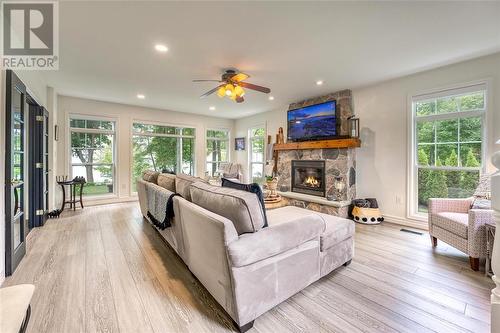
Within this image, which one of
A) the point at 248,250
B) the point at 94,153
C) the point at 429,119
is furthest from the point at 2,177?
the point at 429,119

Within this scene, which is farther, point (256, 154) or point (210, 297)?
point (256, 154)

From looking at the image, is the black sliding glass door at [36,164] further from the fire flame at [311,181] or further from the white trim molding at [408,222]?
the white trim molding at [408,222]

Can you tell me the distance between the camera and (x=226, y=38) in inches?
102

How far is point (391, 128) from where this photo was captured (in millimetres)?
3965

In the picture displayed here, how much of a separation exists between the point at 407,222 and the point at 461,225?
4.92 ft

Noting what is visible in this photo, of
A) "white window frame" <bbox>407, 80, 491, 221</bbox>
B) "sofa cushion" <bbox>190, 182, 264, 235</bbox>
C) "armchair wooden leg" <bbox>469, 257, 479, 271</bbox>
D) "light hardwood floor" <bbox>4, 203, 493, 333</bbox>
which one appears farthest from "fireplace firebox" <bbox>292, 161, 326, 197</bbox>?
"sofa cushion" <bbox>190, 182, 264, 235</bbox>

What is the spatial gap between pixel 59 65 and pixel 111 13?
195 centimetres

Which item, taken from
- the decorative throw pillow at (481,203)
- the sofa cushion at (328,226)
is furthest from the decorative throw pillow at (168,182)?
the decorative throw pillow at (481,203)

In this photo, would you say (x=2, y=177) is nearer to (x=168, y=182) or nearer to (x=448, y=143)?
(x=168, y=182)

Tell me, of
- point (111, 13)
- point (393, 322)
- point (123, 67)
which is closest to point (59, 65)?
point (123, 67)

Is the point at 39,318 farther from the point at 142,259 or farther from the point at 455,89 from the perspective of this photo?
the point at 455,89

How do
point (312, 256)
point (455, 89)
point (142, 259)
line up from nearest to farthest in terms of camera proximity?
point (312, 256), point (142, 259), point (455, 89)

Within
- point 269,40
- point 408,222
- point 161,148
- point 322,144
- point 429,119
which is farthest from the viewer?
point 161,148

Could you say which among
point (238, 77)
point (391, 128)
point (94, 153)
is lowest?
point (94, 153)
